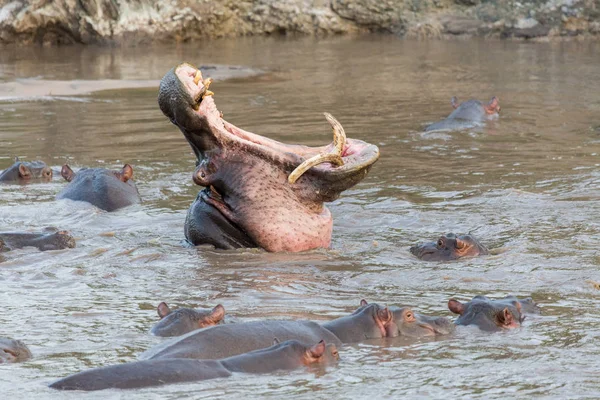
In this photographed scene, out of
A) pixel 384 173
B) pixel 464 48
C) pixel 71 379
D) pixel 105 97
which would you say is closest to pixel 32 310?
pixel 71 379

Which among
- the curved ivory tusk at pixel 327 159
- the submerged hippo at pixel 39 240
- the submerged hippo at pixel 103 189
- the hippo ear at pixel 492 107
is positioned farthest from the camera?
the hippo ear at pixel 492 107

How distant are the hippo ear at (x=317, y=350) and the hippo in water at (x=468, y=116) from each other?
21.2 feet

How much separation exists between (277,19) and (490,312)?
15330 millimetres

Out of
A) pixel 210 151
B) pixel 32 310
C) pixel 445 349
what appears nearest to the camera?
pixel 445 349

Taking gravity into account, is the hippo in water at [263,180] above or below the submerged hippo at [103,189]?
above

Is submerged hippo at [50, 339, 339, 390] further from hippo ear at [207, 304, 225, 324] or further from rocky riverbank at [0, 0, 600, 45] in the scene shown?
rocky riverbank at [0, 0, 600, 45]

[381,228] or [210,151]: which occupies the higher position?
[210,151]

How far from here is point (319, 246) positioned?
6.01 meters

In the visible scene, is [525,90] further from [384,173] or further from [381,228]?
[381,228]

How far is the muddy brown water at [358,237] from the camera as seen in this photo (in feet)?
13.3

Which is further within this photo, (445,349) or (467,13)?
(467,13)

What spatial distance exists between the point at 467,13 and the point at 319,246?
44.1 feet

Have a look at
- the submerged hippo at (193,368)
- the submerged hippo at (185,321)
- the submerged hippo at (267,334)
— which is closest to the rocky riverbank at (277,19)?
the submerged hippo at (185,321)

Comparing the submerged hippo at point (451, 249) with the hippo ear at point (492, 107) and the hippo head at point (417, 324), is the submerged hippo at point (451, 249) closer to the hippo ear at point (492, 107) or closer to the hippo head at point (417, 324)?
the hippo head at point (417, 324)
